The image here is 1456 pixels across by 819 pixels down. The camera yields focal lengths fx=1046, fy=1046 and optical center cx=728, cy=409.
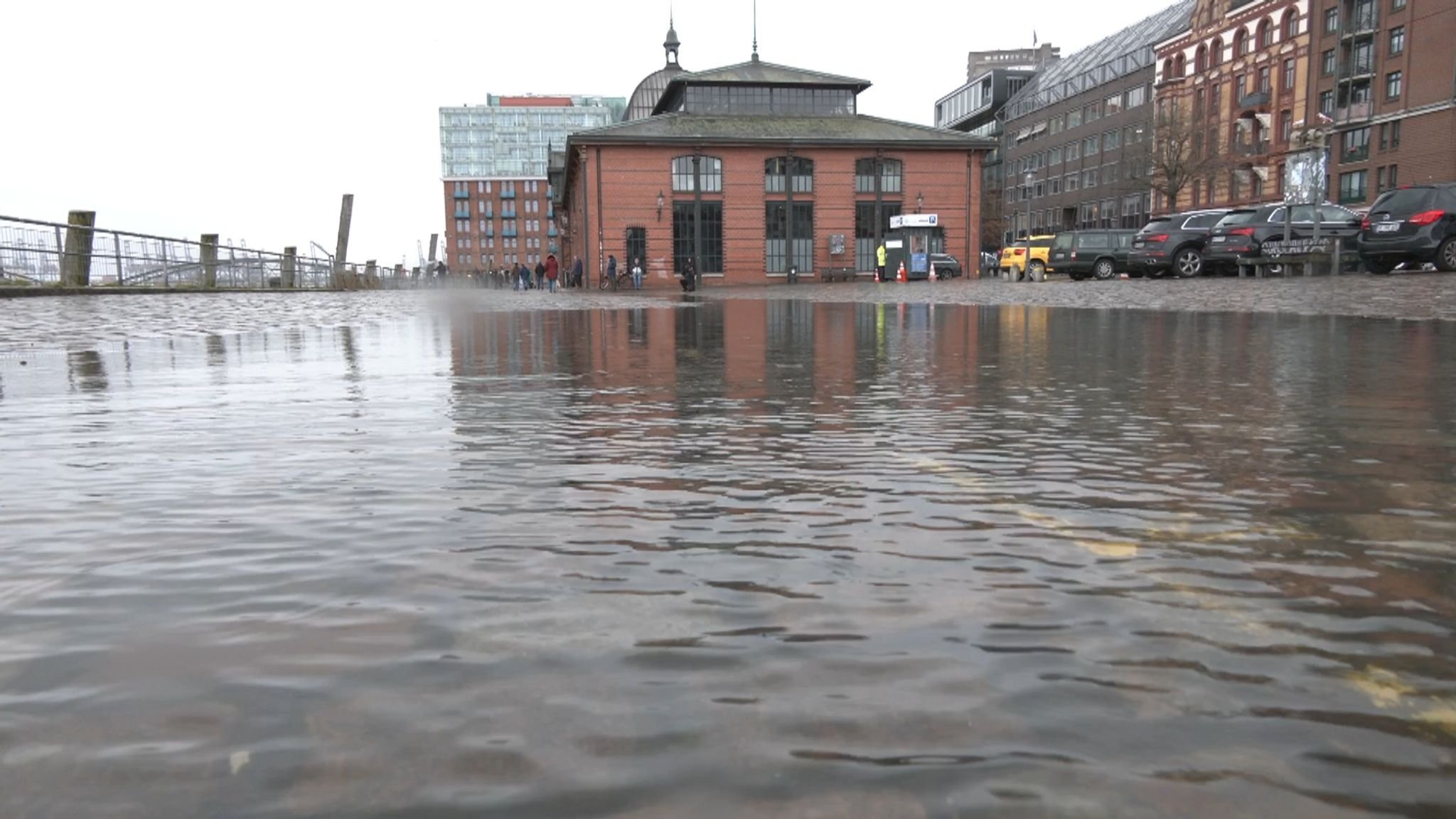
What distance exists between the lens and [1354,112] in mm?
53750

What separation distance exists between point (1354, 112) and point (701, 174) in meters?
34.6

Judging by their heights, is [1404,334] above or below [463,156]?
below

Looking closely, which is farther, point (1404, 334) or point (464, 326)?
point (464, 326)

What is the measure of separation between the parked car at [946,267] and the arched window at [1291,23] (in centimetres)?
2623

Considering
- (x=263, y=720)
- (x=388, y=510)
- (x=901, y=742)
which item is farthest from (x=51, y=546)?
(x=901, y=742)

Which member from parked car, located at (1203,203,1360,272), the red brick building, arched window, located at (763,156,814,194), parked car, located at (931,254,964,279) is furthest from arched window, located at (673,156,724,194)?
parked car, located at (1203,203,1360,272)

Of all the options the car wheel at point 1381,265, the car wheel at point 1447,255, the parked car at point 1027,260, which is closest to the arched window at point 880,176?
the parked car at point 1027,260

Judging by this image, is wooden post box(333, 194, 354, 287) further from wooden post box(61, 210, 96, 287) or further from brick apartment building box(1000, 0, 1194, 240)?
brick apartment building box(1000, 0, 1194, 240)

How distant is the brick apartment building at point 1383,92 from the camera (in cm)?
4853

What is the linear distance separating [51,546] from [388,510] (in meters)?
0.73

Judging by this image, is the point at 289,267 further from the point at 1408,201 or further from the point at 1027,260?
the point at 1408,201

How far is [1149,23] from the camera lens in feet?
243

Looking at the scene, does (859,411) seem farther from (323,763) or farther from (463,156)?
(463,156)

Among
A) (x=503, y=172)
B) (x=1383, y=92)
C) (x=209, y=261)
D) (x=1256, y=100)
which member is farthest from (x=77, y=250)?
(x=503, y=172)
